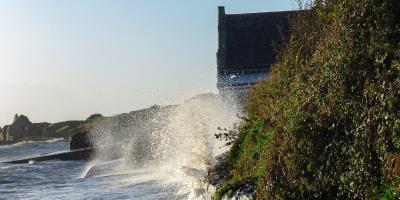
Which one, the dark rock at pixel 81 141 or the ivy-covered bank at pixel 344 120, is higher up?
the ivy-covered bank at pixel 344 120

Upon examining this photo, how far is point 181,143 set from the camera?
2297 centimetres

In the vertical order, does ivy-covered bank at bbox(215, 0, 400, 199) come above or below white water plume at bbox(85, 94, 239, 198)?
above

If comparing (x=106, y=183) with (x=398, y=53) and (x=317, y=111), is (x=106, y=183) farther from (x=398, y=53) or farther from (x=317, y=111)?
(x=398, y=53)

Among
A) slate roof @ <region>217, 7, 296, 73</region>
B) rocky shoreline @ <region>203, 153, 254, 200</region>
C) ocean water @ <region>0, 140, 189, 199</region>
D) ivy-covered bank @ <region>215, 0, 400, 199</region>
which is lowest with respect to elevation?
ocean water @ <region>0, 140, 189, 199</region>

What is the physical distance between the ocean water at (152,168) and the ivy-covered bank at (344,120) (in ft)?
11.7

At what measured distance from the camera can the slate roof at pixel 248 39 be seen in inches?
1252

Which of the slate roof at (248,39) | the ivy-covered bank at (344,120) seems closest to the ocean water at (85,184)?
the ivy-covered bank at (344,120)

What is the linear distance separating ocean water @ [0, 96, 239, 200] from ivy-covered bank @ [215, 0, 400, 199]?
11.7 ft

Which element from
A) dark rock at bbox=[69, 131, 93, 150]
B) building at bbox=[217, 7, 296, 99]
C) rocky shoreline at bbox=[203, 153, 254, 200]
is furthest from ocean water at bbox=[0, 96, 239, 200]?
dark rock at bbox=[69, 131, 93, 150]

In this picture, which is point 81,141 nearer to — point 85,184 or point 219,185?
point 85,184

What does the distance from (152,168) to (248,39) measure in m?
12.3

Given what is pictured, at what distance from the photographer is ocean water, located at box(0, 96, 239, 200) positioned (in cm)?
1622

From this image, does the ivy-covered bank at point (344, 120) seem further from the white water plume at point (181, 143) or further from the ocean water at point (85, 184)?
the white water plume at point (181, 143)

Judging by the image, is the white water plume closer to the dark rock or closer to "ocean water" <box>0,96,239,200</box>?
"ocean water" <box>0,96,239,200</box>
